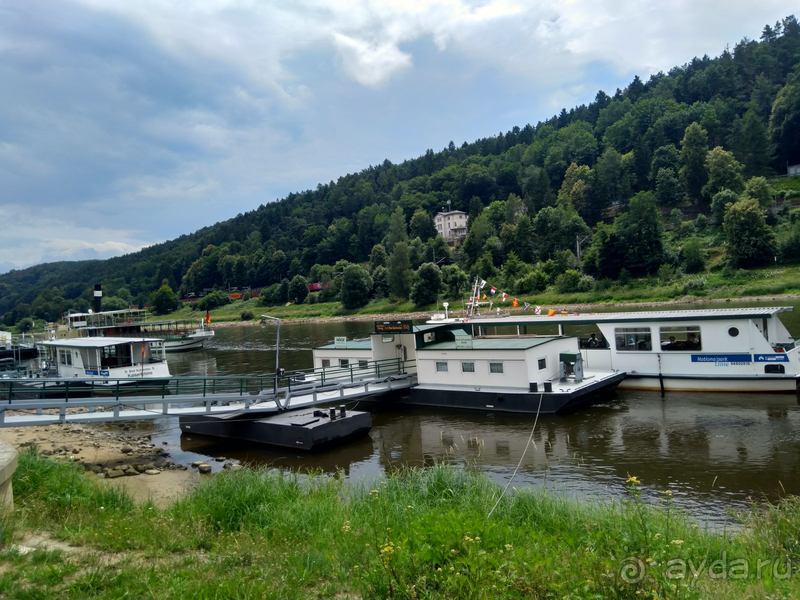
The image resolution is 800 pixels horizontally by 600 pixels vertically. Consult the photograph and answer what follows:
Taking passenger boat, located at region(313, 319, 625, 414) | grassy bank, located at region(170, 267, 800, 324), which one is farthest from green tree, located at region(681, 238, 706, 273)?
passenger boat, located at region(313, 319, 625, 414)

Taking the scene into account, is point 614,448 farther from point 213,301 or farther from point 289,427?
point 213,301

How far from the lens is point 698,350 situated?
943 inches

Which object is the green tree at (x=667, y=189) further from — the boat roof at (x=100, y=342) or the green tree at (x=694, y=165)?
the boat roof at (x=100, y=342)

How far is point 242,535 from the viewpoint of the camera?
8.59 meters

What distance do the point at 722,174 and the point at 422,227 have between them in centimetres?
8036

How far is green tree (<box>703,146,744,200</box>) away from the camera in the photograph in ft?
331

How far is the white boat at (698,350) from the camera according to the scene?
22.5 metres

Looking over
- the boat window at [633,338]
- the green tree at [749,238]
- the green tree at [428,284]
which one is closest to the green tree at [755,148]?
the green tree at [749,238]

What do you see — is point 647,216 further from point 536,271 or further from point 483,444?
point 483,444

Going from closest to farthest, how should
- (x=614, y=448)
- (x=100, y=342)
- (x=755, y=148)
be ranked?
1. (x=614, y=448)
2. (x=100, y=342)
3. (x=755, y=148)

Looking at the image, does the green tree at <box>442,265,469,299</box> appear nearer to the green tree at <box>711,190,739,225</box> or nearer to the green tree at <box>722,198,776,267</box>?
the green tree at <box>722,198,776,267</box>

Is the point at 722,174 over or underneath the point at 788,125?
underneath

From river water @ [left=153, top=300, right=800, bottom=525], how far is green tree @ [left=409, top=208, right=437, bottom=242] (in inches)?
5363

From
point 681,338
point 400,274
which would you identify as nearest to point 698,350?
point 681,338
